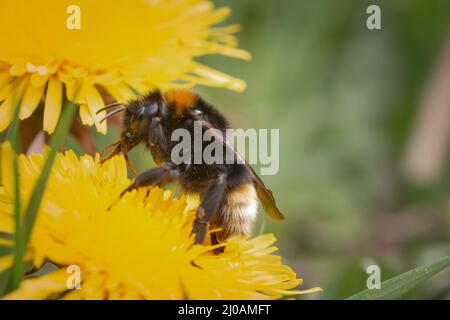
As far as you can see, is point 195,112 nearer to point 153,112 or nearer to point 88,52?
point 153,112

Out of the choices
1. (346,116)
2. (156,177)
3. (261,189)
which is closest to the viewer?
(156,177)

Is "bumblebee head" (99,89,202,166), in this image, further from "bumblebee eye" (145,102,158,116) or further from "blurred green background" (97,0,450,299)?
"blurred green background" (97,0,450,299)

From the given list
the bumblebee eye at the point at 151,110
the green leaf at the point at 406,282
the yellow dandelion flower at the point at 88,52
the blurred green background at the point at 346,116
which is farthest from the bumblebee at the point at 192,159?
the blurred green background at the point at 346,116

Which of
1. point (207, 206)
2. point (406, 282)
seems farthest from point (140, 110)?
point (406, 282)

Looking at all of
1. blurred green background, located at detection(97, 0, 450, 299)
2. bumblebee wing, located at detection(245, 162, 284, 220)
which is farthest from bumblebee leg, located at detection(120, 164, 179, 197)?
blurred green background, located at detection(97, 0, 450, 299)

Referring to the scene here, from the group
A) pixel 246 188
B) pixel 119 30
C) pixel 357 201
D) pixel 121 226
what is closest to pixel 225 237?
pixel 246 188

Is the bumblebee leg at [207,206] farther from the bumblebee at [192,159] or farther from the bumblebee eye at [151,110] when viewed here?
the bumblebee eye at [151,110]
